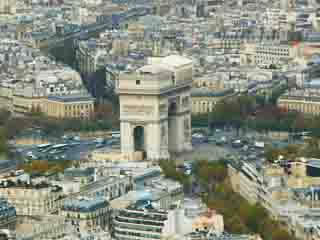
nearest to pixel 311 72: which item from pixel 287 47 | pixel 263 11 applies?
pixel 287 47

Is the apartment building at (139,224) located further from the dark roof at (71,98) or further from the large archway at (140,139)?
the dark roof at (71,98)

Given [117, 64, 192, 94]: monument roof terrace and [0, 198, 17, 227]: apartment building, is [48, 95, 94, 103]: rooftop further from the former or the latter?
[0, 198, 17, 227]: apartment building

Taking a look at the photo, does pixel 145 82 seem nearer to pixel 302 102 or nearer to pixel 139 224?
pixel 302 102

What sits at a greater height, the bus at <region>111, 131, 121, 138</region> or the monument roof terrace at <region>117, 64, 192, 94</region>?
the monument roof terrace at <region>117, 64, 192, 94</region>

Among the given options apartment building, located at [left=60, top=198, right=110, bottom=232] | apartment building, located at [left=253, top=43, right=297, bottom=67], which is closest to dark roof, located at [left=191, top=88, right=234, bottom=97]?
apartment building, located at [left=253, top=43, right=297, bottom=67]

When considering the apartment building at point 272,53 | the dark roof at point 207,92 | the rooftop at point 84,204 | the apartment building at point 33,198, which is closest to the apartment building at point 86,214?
the rooftop at point 84,204

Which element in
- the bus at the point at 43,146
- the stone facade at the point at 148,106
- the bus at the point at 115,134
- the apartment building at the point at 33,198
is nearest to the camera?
the apartment building at the point at 33,198

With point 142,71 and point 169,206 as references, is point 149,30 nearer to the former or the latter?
point 142,71
